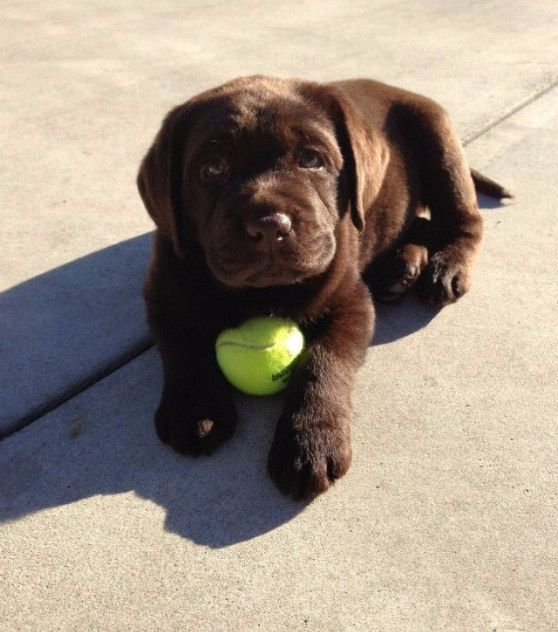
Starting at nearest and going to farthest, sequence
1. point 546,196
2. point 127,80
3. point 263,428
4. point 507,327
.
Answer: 1. point 263,428
2. point 507,327
3. point 546,196
4. point 127,80

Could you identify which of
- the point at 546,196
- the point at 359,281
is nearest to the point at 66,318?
the point at 359,281

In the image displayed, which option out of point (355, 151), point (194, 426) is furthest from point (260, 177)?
point (194, 426)

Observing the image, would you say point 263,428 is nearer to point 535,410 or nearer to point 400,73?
point 535,410

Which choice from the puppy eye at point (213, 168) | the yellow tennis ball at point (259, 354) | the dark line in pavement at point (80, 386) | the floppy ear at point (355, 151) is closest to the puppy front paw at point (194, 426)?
the yellow tennis ball at point (259, 354)

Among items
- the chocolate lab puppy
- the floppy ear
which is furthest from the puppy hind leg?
the floppy ear

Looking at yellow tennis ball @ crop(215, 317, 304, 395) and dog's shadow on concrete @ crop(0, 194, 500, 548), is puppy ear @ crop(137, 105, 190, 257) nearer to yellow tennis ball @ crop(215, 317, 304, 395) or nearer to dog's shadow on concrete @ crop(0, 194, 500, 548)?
yellow tennis ball @ crop(215, 317, 304, 395)
